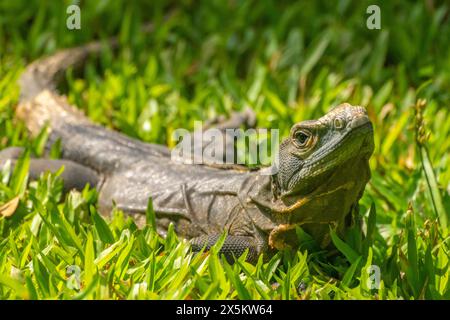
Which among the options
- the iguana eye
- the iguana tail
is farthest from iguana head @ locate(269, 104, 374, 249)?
the iguana tail

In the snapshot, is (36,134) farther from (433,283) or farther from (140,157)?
(433,283)

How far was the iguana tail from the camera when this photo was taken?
6.41 m

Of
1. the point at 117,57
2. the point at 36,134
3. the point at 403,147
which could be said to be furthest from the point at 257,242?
the point at 117,57

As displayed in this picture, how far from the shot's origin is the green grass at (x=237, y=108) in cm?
411

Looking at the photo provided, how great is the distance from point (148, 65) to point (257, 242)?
347 cm

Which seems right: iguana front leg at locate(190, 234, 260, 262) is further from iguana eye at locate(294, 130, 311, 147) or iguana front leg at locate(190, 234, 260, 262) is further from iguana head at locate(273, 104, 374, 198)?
iguana eye at locate(294, 130, 311, 147)

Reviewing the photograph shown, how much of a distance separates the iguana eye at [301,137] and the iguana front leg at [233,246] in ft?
1.98

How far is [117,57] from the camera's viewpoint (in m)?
8.10

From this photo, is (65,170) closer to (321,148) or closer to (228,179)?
(228,179)

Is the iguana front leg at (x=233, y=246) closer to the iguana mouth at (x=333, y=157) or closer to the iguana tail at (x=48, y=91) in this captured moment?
the iguana mouth at (x=333, y=157)

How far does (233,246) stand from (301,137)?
676mm

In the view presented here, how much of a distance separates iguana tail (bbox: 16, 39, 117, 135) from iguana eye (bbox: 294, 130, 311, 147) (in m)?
2.36

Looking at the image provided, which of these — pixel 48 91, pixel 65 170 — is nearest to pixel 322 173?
pixel 65 170

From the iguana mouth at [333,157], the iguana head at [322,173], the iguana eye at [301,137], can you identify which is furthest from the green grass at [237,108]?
the iguana eye at [301,137]
